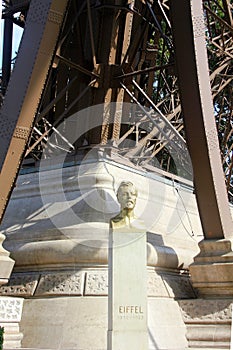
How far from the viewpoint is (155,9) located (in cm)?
1541

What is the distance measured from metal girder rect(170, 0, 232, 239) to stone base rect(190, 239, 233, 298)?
0.21 metres

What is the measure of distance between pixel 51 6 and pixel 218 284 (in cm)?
518

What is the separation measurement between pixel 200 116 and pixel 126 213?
2859mm

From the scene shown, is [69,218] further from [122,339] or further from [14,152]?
[122,339]

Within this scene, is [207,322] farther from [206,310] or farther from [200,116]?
[200,116]

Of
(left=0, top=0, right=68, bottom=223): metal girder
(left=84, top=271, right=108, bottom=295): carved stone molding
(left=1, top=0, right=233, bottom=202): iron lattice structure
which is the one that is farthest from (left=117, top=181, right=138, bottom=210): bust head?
(left=1, top=0, right=233, bottom=202): iron lattice structure

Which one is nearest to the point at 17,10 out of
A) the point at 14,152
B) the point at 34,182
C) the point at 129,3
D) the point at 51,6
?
the point at 129,3

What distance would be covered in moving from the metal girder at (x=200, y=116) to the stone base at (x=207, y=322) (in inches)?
45.7

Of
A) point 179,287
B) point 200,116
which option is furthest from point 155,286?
point 200,116

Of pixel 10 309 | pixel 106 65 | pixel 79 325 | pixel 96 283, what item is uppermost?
pixel 106 65

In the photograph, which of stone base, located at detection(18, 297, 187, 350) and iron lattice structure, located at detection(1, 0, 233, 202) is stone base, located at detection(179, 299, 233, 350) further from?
iron lattice structure, located at detection(1, 0, 233, 202)

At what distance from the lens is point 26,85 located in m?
9.04

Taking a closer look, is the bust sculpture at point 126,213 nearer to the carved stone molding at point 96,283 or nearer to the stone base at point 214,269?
the carved stone molding at point 96,283

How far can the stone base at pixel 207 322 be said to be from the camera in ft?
31.1
